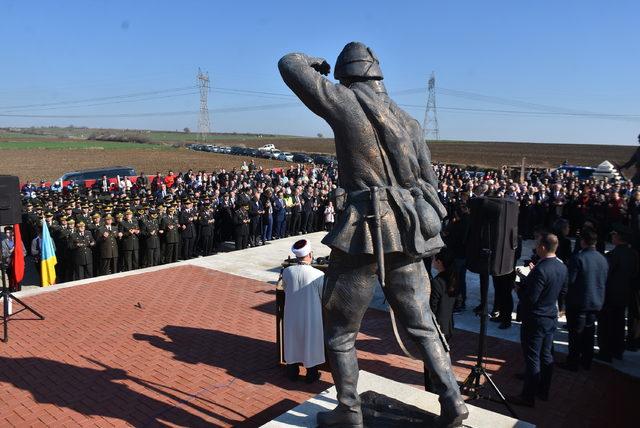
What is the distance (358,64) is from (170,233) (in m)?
10.3

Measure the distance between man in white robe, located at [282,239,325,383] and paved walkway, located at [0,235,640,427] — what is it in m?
0.37

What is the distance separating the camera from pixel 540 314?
5.11 meters

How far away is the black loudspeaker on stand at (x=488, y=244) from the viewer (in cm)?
523

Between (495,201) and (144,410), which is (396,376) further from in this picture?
(144,410)

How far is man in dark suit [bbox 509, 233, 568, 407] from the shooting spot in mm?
5105

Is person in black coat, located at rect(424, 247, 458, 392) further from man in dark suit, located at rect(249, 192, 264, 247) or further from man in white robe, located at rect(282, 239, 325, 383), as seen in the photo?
man in dark suit, located at rect(249, 192, 264, 247)

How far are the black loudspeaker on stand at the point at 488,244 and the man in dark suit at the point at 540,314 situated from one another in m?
0.32

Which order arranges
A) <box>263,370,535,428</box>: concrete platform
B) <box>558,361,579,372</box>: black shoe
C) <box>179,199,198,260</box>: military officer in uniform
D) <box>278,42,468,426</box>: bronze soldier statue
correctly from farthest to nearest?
<box>179,199,198,260</box>: military officer in uniform < <box>558,361,579,372</box>: black shoe < <box>263,370,535,428</box>: concrete platform < <box>278,42,468,426</box>: bronze soldier statue

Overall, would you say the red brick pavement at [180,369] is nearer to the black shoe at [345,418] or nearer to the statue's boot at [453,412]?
the black shoe at [345,418]

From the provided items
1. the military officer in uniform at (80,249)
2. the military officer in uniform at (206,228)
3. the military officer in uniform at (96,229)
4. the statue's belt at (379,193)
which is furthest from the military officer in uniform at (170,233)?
the statue's belt at (379,193)

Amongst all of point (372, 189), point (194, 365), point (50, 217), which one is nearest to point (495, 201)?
point (372, 189)

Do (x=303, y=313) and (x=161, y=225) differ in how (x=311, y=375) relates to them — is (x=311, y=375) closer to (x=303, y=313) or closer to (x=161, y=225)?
(x=303, y=313)

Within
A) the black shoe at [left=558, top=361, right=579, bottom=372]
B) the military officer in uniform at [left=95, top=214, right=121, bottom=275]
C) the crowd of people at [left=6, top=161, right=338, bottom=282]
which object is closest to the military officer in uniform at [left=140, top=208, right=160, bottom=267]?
the crowd of people at [left=6, top=161, right=338, bottom=282]

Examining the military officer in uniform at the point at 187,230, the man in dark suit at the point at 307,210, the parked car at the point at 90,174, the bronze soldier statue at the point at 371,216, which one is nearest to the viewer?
the bronze soldier statue at the point at 371,216
